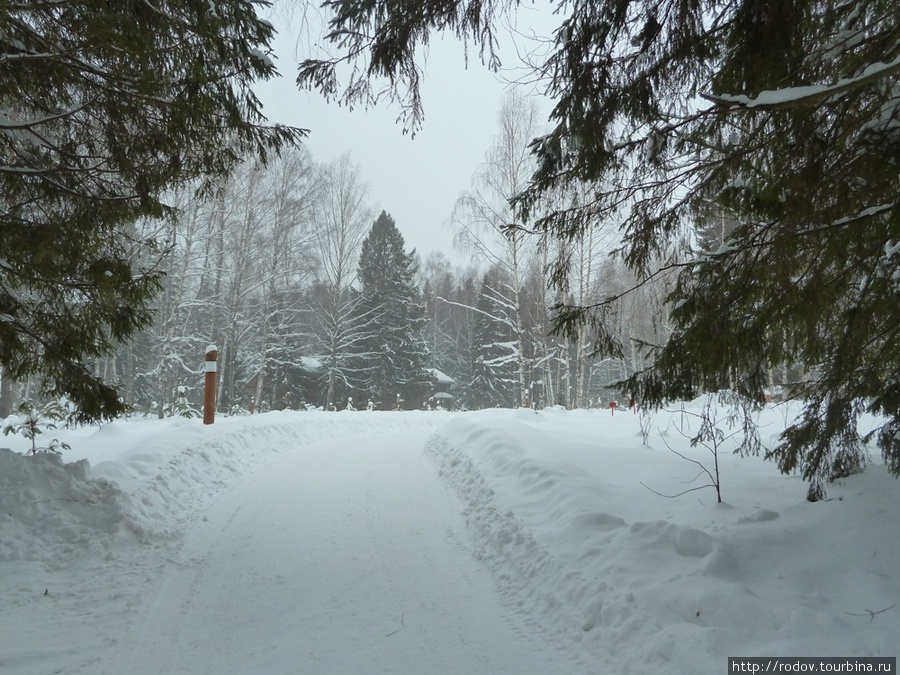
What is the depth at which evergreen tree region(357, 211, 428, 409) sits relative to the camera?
2998 centimetres

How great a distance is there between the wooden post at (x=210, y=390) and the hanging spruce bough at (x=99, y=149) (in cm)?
524

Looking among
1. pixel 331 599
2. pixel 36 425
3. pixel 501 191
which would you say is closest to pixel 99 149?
pixel 331 599

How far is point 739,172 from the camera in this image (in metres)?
3.84

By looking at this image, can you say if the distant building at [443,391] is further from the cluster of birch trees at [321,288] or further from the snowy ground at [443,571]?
the snowy ground at [443,571]

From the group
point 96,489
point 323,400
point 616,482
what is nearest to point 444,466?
point 616,482

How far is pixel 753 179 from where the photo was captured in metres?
3.73

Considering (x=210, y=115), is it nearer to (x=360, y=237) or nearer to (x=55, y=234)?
(x=55, y=234)

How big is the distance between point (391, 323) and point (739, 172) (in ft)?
88.7

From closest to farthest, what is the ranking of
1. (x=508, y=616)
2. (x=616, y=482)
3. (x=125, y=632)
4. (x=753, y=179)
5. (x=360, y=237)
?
(x=125, y=632), (x=508, y=616), (x=753, y=179), (x=616, y=482), (x=360, y=237)

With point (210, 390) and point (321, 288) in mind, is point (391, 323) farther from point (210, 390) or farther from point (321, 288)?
point (210, 390)

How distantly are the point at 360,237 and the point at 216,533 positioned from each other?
19220mm

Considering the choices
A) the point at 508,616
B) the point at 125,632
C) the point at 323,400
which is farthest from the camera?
the point at 323,400

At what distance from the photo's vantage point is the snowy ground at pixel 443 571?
287 centimetres

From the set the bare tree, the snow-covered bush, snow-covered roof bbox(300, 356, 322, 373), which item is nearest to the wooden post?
the snow-covered bush
